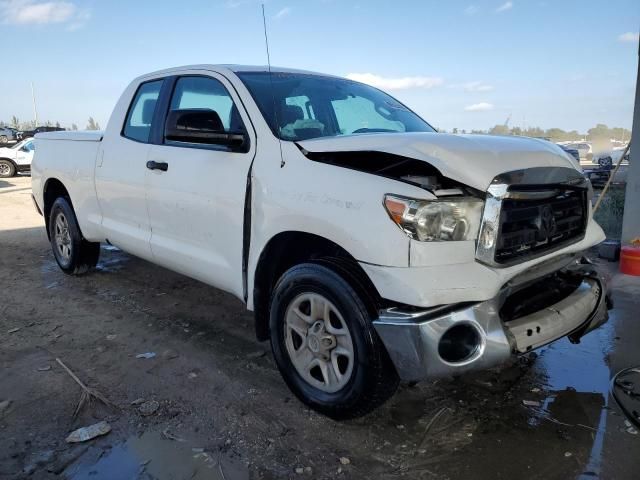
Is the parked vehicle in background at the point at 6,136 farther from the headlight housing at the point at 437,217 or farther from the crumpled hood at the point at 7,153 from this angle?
the headlight housing at the point at 437,217

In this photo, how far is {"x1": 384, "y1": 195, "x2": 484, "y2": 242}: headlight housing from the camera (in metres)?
2.39

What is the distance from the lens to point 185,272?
391cm

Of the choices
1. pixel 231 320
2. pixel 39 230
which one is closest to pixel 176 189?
pixel 231 320

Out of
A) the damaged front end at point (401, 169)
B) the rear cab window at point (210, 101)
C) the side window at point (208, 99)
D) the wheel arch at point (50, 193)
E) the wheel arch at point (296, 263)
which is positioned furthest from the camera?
the wheel arch at point (50, 193)

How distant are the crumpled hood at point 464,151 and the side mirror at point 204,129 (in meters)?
0.56

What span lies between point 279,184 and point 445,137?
947 millimetres

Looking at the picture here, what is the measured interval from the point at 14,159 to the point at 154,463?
20.0 metres

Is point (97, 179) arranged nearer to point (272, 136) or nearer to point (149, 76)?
A: point (149, 76)

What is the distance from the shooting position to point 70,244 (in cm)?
556

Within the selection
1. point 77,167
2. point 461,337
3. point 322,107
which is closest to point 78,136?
point 77,167

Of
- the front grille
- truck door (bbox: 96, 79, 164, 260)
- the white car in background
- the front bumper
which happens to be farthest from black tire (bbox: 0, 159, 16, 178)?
the front grille

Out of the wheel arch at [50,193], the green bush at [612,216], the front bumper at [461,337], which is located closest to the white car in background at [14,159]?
the wheel arch at [50,193]

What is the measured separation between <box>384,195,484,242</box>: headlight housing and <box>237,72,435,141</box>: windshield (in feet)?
3.45

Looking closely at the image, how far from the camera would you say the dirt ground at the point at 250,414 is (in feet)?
8.18
